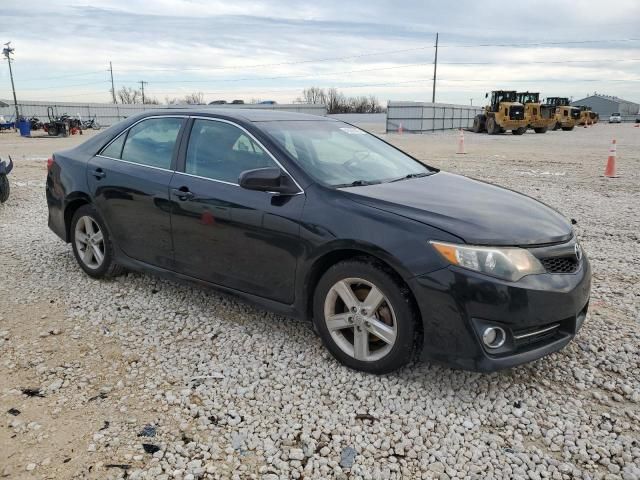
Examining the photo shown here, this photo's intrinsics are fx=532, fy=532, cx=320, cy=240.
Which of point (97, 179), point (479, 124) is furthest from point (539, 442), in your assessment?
point (479, 124)

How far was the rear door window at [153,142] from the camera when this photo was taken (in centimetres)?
409

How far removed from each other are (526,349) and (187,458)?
1.82m

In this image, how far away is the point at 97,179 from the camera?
14.7ft

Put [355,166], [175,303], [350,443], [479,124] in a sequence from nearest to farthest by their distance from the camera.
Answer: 1. [350,443]
2. [355,166]
3. [175,303]
4. [479,124]

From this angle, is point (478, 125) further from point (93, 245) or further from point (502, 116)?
point (93, 245)

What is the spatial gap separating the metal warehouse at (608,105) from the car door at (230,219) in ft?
377

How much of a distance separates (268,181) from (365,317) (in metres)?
1.01

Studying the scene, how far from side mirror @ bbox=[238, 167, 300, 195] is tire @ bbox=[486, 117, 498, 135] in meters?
32.5

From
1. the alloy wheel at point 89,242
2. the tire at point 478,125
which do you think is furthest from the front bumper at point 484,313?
the tire at point 478,125

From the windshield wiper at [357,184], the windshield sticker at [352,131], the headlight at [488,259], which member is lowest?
the headlight at [488,259]

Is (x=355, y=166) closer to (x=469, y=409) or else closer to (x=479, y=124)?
(x=469, y=409)

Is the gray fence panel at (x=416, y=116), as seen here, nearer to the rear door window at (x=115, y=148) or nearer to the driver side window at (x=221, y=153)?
the rear door window at (x=115, y=148)

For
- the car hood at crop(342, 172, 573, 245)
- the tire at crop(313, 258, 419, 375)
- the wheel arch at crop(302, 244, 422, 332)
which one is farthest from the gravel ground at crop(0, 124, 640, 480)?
the car hood at crop(342, 172, 573, 245)

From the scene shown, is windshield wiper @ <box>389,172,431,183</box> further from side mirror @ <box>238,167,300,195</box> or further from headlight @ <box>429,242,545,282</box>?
headlight @ <box>429,242,545,282</box>
